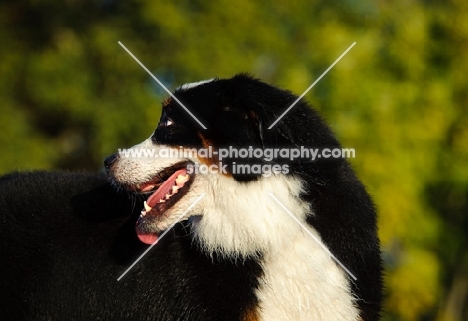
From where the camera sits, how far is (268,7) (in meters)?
26.9

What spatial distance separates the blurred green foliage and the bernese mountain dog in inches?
651

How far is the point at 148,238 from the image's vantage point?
6152 millimetres

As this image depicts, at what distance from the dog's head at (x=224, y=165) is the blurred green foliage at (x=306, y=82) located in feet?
54.3

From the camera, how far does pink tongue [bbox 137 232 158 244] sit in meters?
6.12

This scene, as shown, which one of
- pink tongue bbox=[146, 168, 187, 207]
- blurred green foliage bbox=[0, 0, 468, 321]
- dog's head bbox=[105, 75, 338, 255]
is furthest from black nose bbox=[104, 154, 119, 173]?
blurred green foliage bbox=[0, 0, 468, 321]

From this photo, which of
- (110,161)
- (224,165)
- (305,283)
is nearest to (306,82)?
(110,161)

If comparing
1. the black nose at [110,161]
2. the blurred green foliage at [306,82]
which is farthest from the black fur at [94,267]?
the blurred green foliage at [306,82]

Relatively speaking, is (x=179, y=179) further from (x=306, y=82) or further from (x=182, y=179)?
(x=306, y=82)

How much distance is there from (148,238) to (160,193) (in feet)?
1.07

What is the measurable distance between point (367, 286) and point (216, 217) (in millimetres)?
1131

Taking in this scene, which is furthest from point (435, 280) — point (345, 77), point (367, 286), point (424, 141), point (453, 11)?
point (367, 286)

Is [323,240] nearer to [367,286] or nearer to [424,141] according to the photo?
[367,286]

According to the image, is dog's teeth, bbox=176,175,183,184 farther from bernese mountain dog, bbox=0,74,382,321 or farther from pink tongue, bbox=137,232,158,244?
pink tongue, bbox=137,232,158,244

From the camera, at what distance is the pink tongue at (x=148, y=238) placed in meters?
6.12
